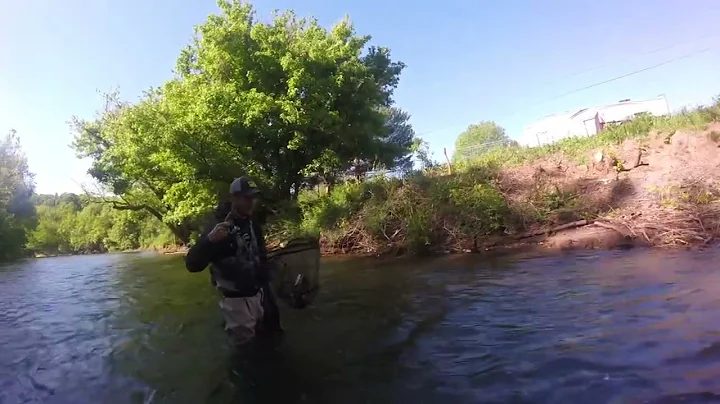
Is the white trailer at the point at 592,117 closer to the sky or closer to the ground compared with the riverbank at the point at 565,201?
closer to the sky

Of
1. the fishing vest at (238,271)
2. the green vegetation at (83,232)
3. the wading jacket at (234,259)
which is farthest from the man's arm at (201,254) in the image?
the green vegetation at (83,232)

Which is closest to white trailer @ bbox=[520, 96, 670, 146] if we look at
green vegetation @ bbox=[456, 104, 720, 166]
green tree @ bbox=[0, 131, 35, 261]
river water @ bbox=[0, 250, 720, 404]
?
green vegetation @ bbox=[456, 104, 720, 166]

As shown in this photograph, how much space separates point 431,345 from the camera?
5.73m

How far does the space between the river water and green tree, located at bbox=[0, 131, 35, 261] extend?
1643 inches

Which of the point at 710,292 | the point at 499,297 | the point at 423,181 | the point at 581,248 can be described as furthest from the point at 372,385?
the point at 423,181

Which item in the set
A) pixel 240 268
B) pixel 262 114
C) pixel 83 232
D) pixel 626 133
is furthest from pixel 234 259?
pixel 83 232

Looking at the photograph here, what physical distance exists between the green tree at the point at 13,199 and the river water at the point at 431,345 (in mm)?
41732

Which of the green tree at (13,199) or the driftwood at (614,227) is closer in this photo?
the driftwood at (614,227)

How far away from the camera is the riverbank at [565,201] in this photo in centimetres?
1314

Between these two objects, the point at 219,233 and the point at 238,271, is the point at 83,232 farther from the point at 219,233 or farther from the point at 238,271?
the point at 219,233

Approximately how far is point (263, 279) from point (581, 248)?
11008 millimetres

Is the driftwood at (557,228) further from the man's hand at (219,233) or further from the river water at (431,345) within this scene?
the man's hand at (219,233)

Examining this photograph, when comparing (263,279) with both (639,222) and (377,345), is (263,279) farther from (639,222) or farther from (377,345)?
(639,222)

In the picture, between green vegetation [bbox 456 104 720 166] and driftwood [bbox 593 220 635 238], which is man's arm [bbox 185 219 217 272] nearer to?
driftwood [bbox 593 220 635 238]
